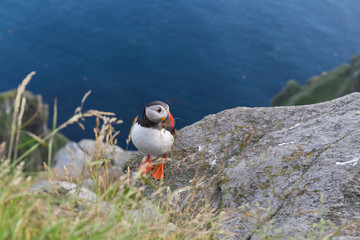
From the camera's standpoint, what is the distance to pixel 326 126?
5.65 meters

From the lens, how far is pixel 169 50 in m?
A: 124

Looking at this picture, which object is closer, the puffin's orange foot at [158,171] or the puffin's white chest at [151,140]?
the puffin's orange foot at [158,171]

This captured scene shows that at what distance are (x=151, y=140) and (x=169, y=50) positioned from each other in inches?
4769

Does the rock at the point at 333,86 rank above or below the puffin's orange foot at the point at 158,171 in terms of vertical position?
below

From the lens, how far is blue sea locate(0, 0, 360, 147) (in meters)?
108

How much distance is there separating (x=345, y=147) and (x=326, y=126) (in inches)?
36.2

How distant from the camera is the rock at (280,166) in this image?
3.98 metres

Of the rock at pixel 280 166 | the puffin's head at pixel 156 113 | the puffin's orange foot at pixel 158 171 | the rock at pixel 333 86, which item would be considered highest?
the puffin's head at pixel 156 113

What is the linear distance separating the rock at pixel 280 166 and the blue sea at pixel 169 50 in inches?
3456

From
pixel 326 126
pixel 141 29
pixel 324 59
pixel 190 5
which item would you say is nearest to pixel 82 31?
pixel 141 29

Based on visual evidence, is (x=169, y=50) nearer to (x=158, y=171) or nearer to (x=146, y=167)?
(x=158, y=171)

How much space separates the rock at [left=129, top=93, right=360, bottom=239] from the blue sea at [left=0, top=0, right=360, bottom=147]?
8778 cm

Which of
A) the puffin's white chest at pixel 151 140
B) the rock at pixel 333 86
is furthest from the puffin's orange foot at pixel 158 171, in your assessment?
the rock at pixel 333 86

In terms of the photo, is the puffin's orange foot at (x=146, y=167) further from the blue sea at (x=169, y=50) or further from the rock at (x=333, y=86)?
the blue sea at (x=169, y=50)
